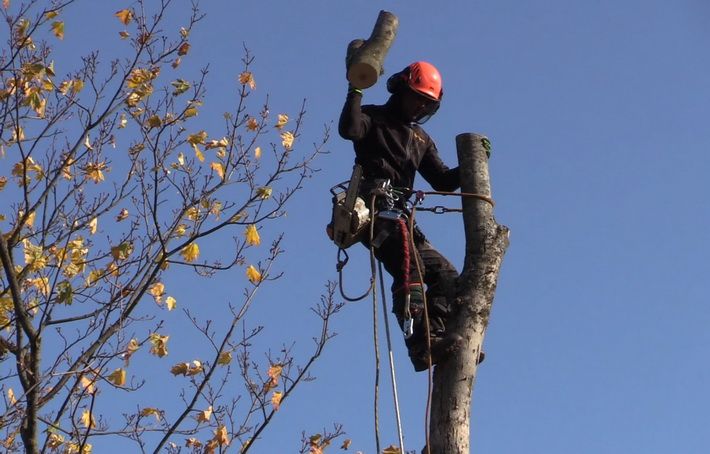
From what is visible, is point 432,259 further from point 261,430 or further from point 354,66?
point 261,430

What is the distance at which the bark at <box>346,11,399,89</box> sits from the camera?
4719mm

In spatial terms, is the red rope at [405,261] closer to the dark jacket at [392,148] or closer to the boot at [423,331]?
the boot at [423,331]

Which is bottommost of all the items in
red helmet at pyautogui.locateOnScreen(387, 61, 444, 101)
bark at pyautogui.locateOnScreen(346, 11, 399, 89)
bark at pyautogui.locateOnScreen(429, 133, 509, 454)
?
bark at pyautogui.locateOnScreen(429, 133, 509, 454)

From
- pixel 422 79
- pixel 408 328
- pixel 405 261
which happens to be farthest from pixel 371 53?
pixel 408 328

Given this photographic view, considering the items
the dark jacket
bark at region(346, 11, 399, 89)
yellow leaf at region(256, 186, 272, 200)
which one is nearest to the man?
the dark jacket

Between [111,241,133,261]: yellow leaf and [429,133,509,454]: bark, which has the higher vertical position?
[111,241,133,261]: yellow leaf

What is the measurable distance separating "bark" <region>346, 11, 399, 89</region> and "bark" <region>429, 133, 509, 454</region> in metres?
0.62

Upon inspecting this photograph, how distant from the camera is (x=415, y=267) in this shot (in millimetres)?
4836

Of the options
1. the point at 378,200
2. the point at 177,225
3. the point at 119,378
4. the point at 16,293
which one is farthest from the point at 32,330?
the point at 378,200

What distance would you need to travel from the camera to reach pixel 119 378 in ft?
20.2

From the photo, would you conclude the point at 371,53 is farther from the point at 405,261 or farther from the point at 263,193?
the point at 263,193

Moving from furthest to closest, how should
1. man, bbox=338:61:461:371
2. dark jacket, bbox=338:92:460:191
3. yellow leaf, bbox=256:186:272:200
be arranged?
yellow leaf, bbox=256:186:272:200
dark jacket, bbox=338:92:460:191
man, bbox=338:61:461:371

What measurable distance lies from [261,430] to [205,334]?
1070 mm

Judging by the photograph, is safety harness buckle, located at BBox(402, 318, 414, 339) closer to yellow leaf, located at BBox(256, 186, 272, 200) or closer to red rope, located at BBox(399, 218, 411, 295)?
red rope, located at BBox(399, 218, 411, 295)
